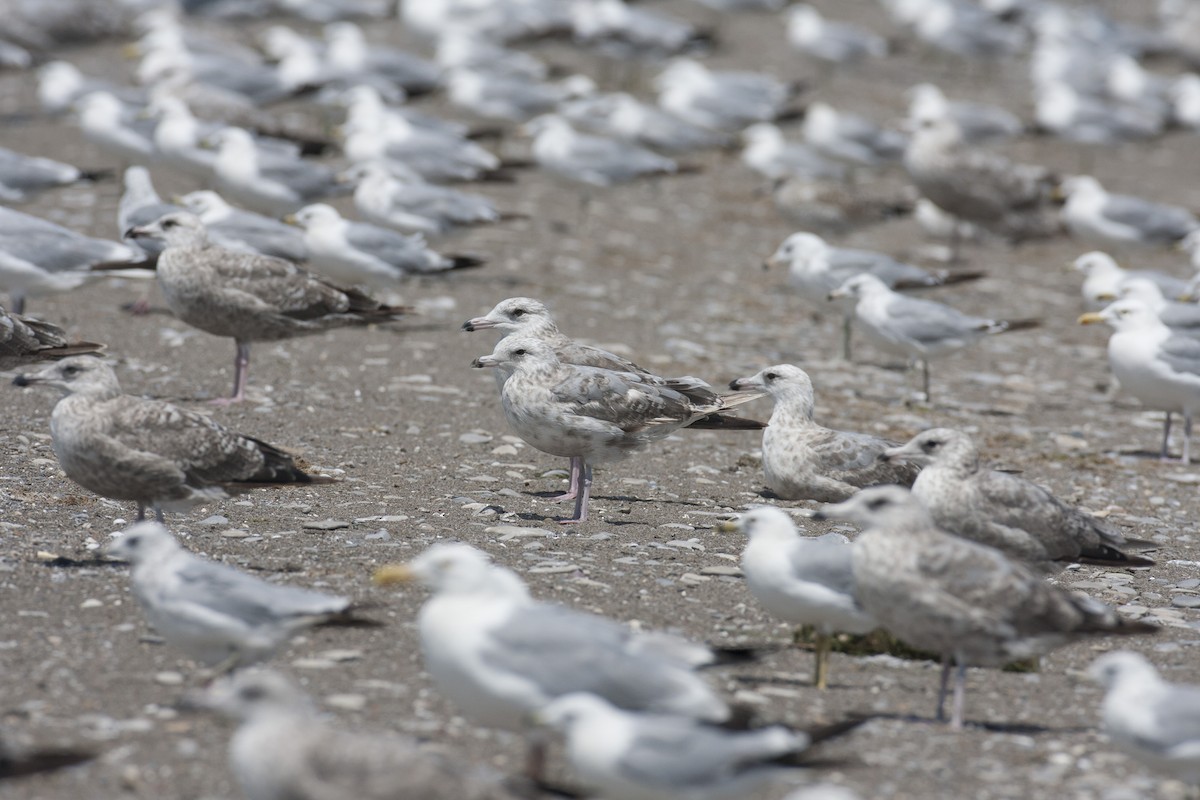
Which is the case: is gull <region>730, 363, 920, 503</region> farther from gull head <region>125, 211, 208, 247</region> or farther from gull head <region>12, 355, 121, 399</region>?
gull head <region>125, 211, 208, 247</region>

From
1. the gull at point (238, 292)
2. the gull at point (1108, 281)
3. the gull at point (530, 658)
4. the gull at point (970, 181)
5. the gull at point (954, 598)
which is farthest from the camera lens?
the gull at point (970, 181)

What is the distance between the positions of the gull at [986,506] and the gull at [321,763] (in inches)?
123

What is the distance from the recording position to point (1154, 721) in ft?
16.6

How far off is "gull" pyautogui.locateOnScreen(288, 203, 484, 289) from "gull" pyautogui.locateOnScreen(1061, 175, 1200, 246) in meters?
7.50

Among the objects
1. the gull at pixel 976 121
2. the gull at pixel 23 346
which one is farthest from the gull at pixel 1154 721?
the gull at pixel 976 121

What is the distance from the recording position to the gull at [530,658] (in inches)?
192

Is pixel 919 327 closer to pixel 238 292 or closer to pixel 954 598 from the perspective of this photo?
pixel 238 292

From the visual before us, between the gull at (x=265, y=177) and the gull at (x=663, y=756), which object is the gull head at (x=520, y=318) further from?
the gull at (x=265, y=177)

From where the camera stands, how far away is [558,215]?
57.1 feet

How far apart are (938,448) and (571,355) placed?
260 centimetres

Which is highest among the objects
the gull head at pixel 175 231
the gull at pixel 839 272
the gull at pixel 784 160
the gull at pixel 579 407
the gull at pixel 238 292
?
the gull at pixel 784 160

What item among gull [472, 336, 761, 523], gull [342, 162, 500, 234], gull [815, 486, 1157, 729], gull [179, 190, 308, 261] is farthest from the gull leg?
gull [342, 162, 500, 234]

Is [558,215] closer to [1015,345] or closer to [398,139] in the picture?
[398,139]

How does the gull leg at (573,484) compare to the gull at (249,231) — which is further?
the gull at (249,231)
